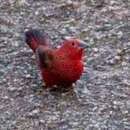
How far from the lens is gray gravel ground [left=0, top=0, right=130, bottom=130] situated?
17.3ft

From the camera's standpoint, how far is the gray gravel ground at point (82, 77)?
5.28 m

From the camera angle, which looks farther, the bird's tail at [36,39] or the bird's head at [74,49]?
the bird's tail at [36,39]

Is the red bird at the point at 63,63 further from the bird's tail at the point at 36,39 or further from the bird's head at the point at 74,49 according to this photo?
the bird's tail at the point at 36,39

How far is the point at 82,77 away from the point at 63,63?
0.60 m

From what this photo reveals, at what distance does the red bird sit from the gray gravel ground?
201 mm

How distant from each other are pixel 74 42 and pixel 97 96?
0.54 metres

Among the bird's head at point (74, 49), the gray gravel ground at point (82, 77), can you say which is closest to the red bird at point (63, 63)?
the bird's head at point (74, 49)

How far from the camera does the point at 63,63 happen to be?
5.43 meters

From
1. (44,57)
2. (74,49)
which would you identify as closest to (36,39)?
(44,57)

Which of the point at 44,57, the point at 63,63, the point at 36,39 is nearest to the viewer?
the point at 63,63

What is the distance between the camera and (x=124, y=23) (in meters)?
6.98

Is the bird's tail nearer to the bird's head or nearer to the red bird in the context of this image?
the red bird

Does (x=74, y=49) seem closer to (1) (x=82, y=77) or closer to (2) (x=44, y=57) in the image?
(2) (x=44, y=57)

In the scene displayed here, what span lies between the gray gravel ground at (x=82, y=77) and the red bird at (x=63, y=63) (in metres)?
0.20
